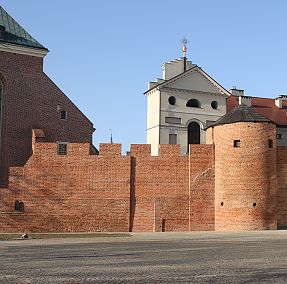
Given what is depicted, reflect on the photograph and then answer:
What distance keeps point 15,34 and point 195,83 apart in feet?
55.5

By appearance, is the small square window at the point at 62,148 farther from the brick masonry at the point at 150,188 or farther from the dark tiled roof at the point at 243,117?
the dark tiled roof at the point at 243,117

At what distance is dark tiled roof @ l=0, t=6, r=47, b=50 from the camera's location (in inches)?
1217

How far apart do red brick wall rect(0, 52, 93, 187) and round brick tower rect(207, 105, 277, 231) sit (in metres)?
9.28

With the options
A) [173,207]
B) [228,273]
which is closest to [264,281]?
[228,273]

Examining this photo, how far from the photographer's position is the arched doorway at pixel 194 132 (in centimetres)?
4194

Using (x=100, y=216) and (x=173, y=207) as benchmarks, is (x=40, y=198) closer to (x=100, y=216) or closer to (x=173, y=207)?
(x=100, y=216)

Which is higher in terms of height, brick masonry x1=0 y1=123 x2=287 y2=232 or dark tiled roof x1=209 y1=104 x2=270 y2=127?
dark tiled roof x1=209 y1=104 x2=270 y2=127

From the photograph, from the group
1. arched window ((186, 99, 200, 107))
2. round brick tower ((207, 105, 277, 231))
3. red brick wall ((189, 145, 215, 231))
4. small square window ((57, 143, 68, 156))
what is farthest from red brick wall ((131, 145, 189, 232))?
arched window ((186, 99, 200, 107))

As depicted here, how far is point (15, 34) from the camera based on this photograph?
103 feet

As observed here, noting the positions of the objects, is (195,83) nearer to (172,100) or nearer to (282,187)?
(172,100)

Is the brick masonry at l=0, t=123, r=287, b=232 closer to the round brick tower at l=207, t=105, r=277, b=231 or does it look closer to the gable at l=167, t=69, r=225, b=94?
the round brick tower at l=207, t=105, r=277, b=231

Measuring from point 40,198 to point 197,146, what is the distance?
9143mm

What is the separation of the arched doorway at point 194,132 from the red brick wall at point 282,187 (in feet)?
45.6

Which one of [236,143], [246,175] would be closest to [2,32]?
[236,143]
